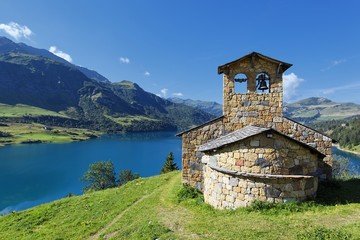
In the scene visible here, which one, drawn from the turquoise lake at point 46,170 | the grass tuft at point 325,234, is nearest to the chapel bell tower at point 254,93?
the grass tuft at point 325,234

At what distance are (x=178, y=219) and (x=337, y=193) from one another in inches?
312

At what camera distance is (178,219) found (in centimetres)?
776

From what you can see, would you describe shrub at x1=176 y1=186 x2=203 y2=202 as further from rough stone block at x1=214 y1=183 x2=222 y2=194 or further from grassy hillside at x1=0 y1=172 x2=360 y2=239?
rough stone block at x1=214 y1=183 x2=222 y2=194

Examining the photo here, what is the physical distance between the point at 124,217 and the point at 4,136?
138 m

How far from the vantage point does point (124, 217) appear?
380 inches

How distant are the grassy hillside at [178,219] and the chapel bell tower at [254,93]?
15.1 feet

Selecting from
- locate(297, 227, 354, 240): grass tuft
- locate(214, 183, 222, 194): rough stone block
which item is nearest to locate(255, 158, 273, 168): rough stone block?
locate(214, 183, 222, 194): rough stone block

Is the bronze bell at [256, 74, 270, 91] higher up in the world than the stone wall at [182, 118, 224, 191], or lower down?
higher up

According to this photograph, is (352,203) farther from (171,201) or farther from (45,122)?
(45,122)

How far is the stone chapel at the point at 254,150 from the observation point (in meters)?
7.26

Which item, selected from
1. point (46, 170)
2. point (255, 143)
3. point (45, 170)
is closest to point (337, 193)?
point (255, 143)

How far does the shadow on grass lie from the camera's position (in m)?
7.87

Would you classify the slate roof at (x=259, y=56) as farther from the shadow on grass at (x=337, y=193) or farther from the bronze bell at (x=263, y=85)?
the shadow on grass at (x=337, y=193)

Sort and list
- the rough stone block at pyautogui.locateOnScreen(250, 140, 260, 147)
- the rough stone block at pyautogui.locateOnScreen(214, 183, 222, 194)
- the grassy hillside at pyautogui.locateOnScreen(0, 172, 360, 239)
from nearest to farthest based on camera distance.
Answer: the grassy hillside at pyautogui.locateOnScreen(0, 172, 360, 239)
the rough stone block at pyautogui.locateOnScreen(250, 140, 260, 147)
the rough stone block at pyautogui.locateOnScreen(214, 183, 222, 194)
